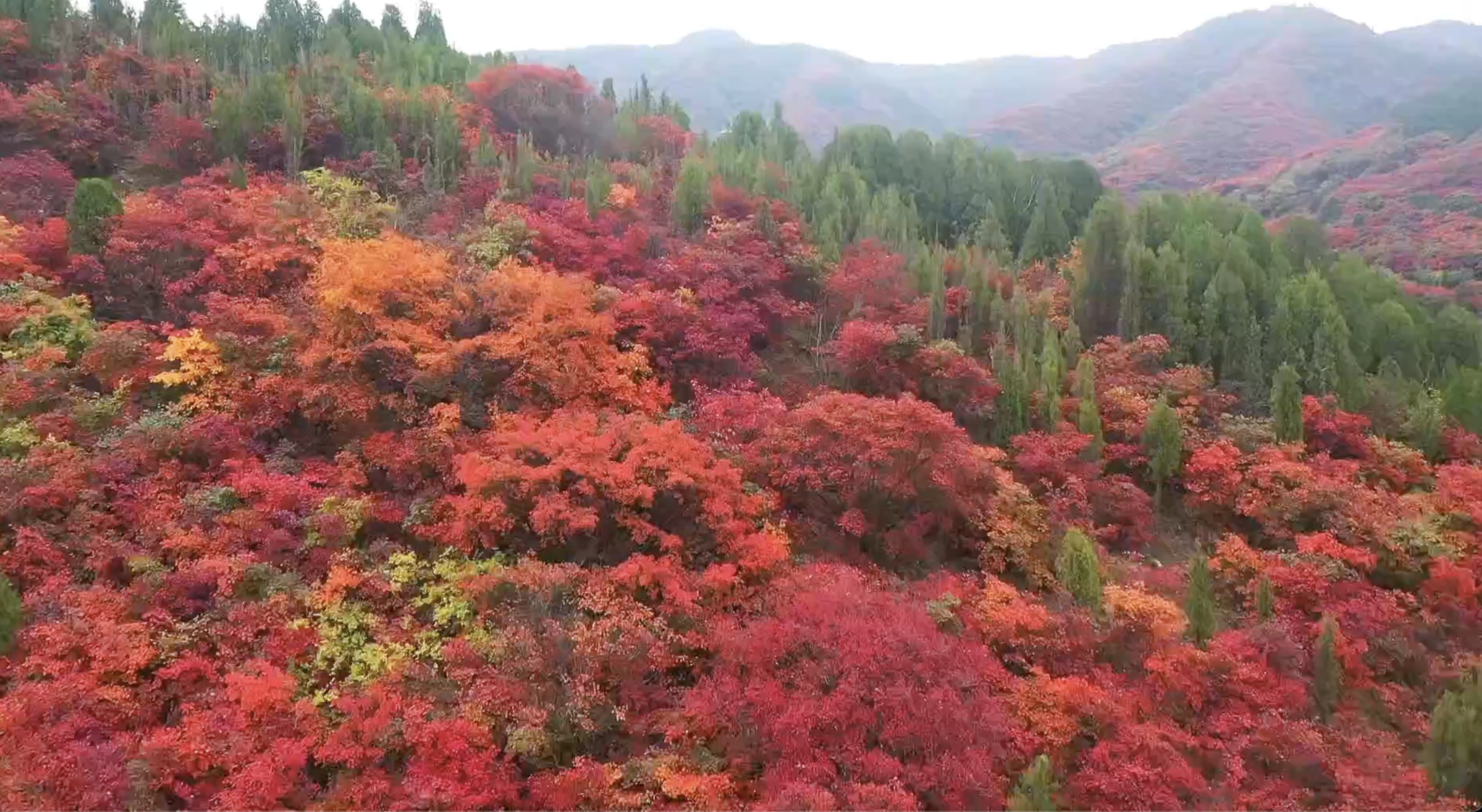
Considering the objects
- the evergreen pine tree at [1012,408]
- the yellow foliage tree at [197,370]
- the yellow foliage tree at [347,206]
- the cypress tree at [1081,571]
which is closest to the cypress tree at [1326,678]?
the cypress tree at [1081,571]

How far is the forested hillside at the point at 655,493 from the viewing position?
1181 cm

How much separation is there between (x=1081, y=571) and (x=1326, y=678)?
443 cm

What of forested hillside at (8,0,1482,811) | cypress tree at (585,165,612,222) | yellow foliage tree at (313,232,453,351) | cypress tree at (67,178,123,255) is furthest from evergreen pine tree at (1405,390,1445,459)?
cypress tree at (67,178,123,255)

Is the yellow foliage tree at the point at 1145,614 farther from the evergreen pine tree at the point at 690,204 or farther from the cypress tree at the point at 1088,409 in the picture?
the evergreen pine tree at the point at 690,204

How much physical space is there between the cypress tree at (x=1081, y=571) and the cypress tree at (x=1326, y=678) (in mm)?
3769

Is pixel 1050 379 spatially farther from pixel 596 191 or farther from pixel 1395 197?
pixel 1395 197

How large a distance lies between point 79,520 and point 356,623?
18.6 ft

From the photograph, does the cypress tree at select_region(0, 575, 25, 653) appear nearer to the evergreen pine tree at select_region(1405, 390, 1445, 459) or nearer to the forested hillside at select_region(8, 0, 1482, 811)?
the forested hillside at select_region(8, 0, 1482, 811)

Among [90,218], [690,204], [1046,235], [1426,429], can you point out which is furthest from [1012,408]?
[90,218]

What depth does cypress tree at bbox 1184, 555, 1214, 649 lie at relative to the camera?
632 inches

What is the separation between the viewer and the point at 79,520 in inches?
589

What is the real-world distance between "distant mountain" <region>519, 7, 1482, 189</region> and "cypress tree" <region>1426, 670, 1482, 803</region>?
8835 cm

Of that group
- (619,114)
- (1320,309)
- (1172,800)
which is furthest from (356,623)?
(619,114)

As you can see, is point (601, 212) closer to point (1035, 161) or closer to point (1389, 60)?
point (1035, 161)
